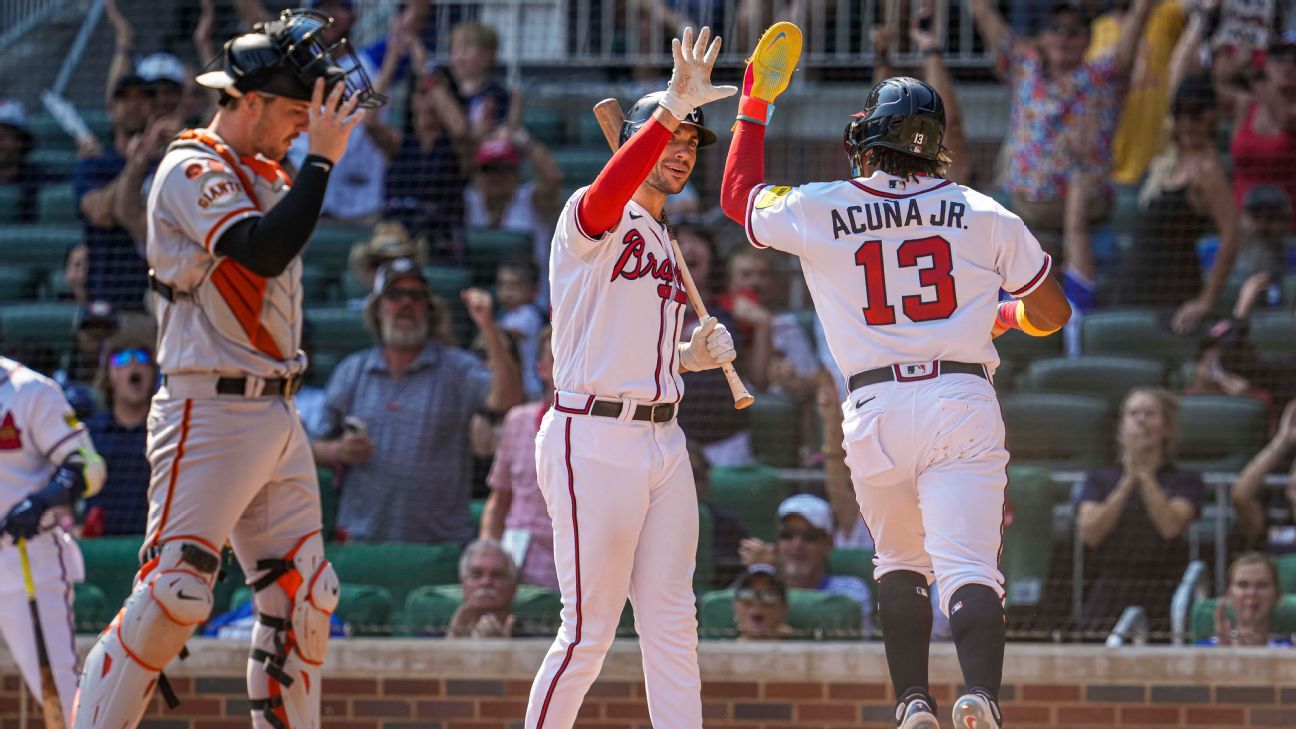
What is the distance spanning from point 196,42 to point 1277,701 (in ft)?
23.0

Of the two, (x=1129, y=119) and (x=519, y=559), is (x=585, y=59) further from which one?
(x=519, y=559)

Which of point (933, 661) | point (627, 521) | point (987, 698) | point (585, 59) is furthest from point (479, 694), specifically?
point (585, 59)

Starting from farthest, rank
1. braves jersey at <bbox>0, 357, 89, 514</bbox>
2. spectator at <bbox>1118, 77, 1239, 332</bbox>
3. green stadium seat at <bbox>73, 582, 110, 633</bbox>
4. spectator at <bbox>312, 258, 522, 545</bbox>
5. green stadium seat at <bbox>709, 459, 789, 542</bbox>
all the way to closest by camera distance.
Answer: spectator at <bbox>1118, 77, 1239, 332</bbox> < spectator at <bbox>312, 258, 522, 545</bbox> < green stadium seat at <bbox>709, 459, 789, 542</bbox> < green stadium seat at <bbox>73, 582, 110, 633</bbox> < braves jersey at <bbox>0, 357, 89, 514</bbox>

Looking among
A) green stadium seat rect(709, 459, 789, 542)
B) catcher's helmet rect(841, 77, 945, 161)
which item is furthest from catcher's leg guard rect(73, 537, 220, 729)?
green stadium seat rect(709, 459, 789, 542)

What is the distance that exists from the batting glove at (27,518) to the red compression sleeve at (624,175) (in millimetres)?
2341

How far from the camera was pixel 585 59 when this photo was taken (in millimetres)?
10406

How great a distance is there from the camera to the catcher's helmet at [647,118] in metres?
4.09

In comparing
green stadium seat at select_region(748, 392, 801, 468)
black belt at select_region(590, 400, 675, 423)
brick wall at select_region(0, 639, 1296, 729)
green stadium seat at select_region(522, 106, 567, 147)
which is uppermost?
green stadium seat at select_region(522, 106, 567, 147)

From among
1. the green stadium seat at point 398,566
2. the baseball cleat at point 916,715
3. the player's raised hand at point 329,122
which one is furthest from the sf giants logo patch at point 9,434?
the baseball cleat at point 916,715

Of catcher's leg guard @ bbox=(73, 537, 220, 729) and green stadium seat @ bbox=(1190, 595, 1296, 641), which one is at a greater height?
catcher's leg guard @ bbox=(73, 537, 220, 729)

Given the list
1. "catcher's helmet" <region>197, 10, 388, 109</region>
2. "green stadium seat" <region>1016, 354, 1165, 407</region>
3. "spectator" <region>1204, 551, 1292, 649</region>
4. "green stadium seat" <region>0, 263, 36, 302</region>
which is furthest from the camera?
"green stadium seat" <region>0, 263, 36, 302</region>

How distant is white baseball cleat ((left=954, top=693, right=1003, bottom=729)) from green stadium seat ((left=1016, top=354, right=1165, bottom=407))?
156 inches

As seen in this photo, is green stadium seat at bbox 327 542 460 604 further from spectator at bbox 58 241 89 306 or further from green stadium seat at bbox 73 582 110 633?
spectator at bbox 58 241 89 306

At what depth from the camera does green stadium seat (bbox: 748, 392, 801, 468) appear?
7152mm
